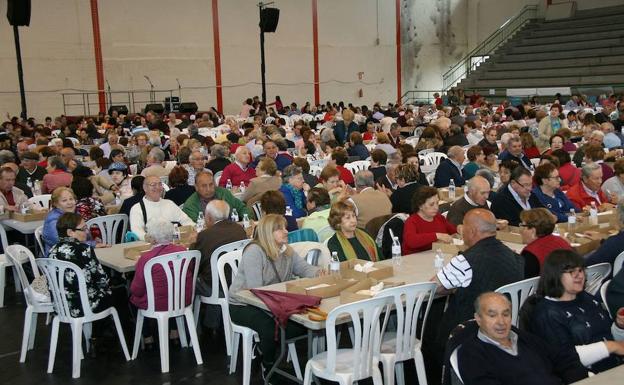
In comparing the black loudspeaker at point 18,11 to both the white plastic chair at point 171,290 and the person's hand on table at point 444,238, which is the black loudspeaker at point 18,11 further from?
the person's hand on table at point 444,238

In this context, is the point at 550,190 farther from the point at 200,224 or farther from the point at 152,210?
the point at 152,210

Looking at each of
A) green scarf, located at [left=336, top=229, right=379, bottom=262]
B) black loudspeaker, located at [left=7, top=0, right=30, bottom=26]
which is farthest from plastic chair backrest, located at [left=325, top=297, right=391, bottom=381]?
black loudspeaker, located at [left=7, top=0, right=30, bottom=26]

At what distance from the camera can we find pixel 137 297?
15.6 ft

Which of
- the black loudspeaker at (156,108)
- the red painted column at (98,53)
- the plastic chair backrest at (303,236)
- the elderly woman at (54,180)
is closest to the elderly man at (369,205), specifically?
the plastic chair backrest at (303,236)

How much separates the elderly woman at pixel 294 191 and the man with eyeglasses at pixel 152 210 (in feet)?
3.13

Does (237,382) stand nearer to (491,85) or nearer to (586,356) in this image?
(586,356)

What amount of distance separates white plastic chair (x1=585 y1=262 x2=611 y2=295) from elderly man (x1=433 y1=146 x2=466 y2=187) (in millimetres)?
3873

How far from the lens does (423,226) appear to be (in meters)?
5.20

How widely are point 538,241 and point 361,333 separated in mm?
1414

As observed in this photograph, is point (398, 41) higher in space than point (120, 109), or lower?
higher

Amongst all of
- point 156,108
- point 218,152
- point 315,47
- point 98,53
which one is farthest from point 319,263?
point 315,47

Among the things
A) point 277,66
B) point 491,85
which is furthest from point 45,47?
point 491,85

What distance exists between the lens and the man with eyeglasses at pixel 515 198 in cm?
575

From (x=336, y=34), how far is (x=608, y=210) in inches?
760
